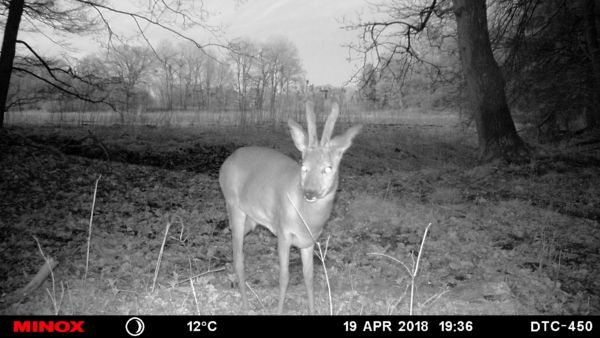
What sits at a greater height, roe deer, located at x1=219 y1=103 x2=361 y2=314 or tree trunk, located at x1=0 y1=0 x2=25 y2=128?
tree trunk, located at x1=0 y1=0 x2=25 y2=128

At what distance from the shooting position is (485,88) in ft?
34.2

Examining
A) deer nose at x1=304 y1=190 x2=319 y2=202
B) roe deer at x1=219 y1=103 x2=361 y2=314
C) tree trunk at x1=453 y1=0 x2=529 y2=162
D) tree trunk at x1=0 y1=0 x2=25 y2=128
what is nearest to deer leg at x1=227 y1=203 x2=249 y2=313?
roe deer at x1=219 y1=103 x2=361 y2=314

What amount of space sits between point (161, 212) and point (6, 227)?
212 cm

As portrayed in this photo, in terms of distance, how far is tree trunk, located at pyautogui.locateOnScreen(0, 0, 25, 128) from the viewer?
10.6 metres

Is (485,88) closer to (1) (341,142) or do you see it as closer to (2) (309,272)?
(1) (341,142)

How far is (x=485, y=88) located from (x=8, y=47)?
11.7 m

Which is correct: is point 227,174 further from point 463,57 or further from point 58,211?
point 463,57

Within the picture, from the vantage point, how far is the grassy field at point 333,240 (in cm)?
411

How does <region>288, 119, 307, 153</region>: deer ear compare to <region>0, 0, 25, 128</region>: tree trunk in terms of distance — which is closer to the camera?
<region>288, 119, 307, 153</region>: deer ear
